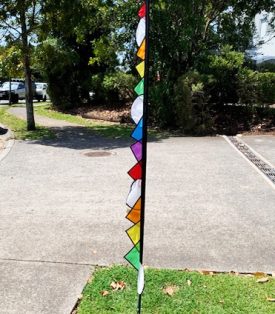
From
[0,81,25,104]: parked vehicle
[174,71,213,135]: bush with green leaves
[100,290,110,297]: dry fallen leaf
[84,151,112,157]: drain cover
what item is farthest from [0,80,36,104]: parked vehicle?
[100,290,110,297]: dry fallen leaf

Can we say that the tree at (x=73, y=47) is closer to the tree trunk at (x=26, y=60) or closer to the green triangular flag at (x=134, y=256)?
the tree trunk at (x=26, y=60)

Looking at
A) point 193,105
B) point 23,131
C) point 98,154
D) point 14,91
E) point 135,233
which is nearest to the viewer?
point 135,233

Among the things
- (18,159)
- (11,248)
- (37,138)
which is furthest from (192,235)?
(37,138)

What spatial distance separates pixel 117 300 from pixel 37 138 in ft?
32.9

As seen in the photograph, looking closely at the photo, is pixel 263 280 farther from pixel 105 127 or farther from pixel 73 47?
pixel 73 47

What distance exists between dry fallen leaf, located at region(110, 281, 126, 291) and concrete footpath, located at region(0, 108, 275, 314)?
0.29m

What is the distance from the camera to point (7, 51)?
13.6 m

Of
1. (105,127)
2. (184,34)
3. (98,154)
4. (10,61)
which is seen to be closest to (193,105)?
(184,34)

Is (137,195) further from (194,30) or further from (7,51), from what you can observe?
(194,30)

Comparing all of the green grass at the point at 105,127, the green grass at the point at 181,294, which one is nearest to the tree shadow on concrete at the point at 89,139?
the green grass at the point at 105,127

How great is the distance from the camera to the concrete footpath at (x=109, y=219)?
13.8 feet

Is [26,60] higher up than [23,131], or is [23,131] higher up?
[26,60]

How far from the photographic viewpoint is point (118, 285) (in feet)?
12.8

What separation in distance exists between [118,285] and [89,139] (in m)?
9.49
